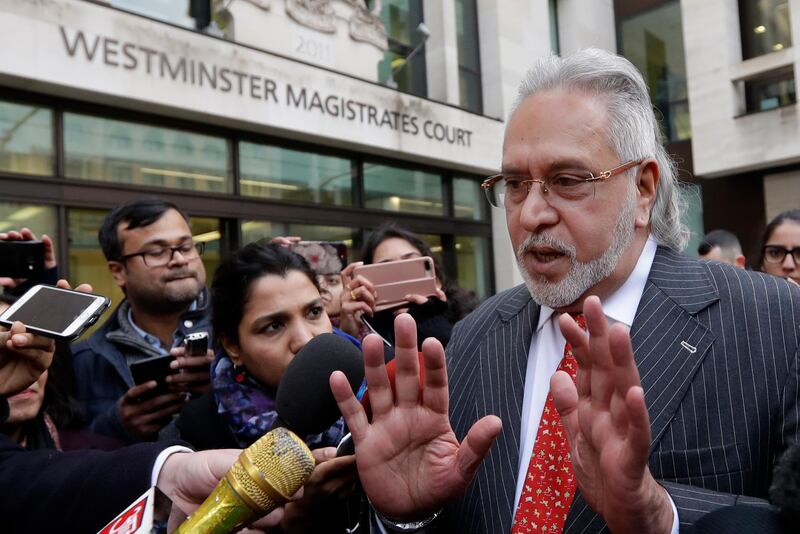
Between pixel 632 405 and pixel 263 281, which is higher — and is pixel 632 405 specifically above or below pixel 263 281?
below

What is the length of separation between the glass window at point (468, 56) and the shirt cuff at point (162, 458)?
9.73 metres

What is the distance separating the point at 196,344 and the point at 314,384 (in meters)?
1.18

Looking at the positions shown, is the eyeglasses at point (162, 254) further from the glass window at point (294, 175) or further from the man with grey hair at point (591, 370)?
the glass window at point (294, 175)

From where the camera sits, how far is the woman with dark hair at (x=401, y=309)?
11.1 ft

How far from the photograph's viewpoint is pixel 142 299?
335 cm

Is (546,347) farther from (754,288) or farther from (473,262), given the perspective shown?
(473,262)

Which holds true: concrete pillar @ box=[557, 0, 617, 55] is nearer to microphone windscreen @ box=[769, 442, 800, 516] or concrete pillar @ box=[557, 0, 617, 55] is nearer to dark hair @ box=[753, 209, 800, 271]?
dark hair @ box=[753, 209, 800, 271]

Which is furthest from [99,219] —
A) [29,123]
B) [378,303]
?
[378,303]

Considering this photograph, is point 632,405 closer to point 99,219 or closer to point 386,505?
point 386,505

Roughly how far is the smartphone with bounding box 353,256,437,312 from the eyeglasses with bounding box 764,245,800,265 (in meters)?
2.03

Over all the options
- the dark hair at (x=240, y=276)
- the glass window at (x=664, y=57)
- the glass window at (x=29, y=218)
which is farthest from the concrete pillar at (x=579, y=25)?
the dark hair at (x=240, y=276)

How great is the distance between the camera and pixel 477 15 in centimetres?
1102

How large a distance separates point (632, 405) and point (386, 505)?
662 millimetres

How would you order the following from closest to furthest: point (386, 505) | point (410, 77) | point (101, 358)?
point (386, 505)
point (101, 358)
point (410, 77)
